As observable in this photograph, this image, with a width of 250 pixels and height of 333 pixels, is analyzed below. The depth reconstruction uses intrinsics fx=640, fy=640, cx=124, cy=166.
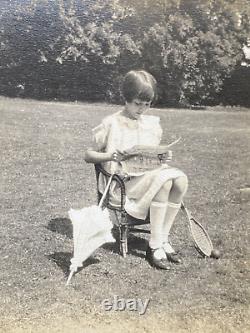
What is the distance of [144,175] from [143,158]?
3.7 inches

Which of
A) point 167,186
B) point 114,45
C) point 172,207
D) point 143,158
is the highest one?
point 114,45

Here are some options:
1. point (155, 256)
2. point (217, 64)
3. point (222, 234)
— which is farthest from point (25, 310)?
point (217, 64)

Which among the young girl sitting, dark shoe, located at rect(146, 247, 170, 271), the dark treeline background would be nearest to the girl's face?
the young girl sitting

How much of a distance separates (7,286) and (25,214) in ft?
1.91

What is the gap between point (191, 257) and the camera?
338 centimetres

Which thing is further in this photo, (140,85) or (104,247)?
(104,247)

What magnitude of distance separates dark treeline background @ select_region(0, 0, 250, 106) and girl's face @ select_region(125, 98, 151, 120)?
0.13 metres

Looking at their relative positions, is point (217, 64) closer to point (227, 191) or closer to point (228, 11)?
point (228, 11)

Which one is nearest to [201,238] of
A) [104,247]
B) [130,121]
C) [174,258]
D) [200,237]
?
[200,237]

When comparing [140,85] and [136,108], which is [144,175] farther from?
[140,85]

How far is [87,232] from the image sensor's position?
3.18 m

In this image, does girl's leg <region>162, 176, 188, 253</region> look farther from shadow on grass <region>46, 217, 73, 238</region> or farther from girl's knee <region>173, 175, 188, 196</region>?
shadow on grass <region>46, 217, 73, 238</region>

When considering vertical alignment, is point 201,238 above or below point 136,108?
below

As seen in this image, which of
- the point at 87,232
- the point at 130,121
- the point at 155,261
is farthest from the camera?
the point at 130,121
